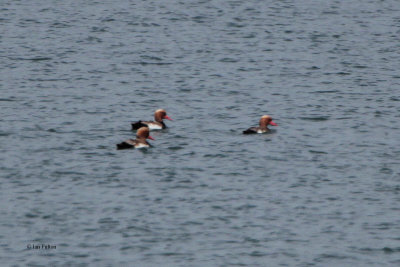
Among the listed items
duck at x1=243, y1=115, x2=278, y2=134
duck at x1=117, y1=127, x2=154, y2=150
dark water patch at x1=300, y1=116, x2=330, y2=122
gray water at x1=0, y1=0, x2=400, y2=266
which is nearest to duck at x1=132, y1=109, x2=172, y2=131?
gray water at x1=0, y1=0, x2=400, y2=266

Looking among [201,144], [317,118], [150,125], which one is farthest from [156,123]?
[317,118]

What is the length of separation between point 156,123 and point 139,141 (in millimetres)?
2777

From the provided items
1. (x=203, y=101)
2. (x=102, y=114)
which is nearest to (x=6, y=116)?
(x=102, y=114)

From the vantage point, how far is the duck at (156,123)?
34156 mm

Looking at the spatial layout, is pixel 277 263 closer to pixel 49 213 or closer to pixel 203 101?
pixel 49 213

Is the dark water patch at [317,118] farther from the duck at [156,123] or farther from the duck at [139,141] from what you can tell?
the duck at [139,141]

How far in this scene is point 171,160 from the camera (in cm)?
3062

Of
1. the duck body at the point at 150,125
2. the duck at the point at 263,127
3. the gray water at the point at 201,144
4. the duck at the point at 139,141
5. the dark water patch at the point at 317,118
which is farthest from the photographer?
the dark water patch at the point at 317,118

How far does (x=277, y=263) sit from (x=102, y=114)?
50.6 ft

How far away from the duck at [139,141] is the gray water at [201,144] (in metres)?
0.25

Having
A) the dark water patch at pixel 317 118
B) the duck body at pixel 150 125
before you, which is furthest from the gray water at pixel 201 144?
the duck body at pixel 150 125

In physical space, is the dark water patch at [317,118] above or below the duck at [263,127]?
below

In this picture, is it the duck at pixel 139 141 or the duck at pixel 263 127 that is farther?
the duck at pixel 263 127

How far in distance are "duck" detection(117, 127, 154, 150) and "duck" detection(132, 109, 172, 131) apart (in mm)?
1489
